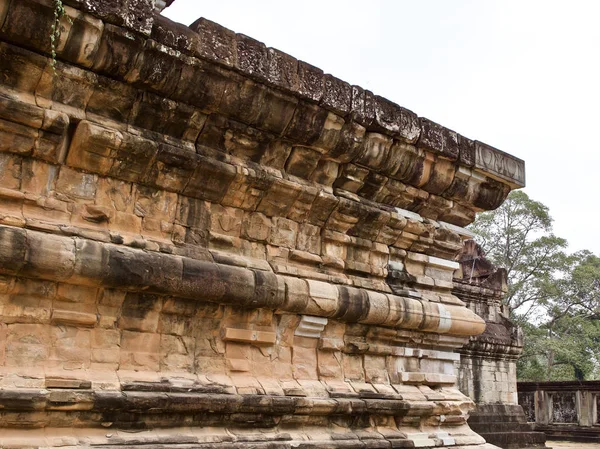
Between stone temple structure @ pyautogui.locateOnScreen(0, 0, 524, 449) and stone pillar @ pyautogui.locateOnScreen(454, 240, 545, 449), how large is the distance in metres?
6.78

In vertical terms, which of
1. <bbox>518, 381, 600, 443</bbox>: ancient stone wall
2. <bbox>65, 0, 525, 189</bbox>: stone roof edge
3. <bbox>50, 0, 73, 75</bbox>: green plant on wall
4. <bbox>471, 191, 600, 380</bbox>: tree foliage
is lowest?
<bbox>518, 381, 600, 443</bbox>: ancient stone wall

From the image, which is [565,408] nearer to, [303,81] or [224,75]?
[303,81]

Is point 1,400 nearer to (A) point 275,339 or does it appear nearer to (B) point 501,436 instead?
(A) point 275,339

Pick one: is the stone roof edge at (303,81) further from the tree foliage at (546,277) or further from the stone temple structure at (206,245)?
the tree foliage at (546,277)

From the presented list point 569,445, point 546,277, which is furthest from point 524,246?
point 569,445

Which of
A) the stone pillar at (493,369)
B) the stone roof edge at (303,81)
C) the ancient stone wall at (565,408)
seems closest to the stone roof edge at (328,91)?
the stone roof edge at (303,81)

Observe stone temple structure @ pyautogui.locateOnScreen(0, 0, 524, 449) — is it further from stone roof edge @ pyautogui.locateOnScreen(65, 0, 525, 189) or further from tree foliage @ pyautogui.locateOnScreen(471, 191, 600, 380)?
tree foliage @ pyautogui.locateOnScreen(471, 191, 600, 380)

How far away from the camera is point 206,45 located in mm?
4113

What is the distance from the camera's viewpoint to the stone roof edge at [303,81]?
3.83m

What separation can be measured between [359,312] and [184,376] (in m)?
1.48

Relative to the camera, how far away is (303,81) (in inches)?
181

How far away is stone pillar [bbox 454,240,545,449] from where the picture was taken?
1227 centimetres

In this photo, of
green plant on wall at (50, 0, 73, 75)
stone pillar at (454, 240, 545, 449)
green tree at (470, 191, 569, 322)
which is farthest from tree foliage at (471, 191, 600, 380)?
green plant on wall at (50, 0, 73, 75)

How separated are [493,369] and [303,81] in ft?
31.4
